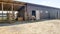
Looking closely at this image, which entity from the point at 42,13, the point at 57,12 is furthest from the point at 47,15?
the point at 57,12

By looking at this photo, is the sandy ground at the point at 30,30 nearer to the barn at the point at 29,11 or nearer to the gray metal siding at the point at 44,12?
the barn at the point at 29,11

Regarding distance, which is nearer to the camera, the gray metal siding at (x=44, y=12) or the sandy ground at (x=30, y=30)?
the sandy ground at (x=30, y=30)

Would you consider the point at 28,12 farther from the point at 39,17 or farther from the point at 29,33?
the point at 29,33

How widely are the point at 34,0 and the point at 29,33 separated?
1131cm

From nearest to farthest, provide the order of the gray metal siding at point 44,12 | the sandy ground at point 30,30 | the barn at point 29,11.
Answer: the sandy ground at point 30,30 < the barn at point 29,11 < the gray metal siding at point 44,12

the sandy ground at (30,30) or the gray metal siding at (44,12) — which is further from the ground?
the gray metal siding at (44,12)

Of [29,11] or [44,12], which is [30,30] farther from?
[44,12]

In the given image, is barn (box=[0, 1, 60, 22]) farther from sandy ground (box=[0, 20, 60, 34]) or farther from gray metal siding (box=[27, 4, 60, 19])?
sandy ground (box=[0, 20, 60, 34])

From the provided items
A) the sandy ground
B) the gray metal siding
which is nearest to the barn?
the gray metal siding

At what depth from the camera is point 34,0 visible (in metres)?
18.0

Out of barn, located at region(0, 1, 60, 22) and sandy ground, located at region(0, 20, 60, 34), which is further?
barn, located at region(0, 1, 60, 22)

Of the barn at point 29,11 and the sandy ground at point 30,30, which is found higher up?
the barn at point 29,11

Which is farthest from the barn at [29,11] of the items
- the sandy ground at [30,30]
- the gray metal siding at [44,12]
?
the sandy ground at [30,30]

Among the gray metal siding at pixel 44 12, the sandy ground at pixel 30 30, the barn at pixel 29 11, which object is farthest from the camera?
the gray metal siding at pixel 44 12
